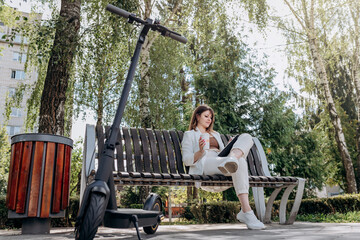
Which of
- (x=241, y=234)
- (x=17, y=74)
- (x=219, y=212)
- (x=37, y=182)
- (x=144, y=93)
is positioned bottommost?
(x=219, y=212)

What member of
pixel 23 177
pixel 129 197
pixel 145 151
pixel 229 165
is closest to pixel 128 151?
pixel 145 151

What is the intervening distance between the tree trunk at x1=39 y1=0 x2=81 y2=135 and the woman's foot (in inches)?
104

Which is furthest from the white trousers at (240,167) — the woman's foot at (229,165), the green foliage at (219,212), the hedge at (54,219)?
the green foliage at (219,212)

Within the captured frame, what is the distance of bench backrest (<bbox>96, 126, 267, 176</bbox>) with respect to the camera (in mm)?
4230

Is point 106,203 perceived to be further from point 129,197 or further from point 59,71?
point 129,197

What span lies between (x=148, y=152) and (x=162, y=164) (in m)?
0.26

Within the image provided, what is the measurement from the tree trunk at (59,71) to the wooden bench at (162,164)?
3.44ft

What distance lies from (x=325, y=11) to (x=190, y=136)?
35.6 ft

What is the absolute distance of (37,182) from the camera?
3691 mm

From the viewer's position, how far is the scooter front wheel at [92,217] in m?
2.14

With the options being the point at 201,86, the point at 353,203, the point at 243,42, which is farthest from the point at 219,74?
the point at 353,203

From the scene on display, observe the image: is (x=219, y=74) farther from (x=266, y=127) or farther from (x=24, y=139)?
(x=24, y=139)

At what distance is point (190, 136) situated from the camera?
446cm

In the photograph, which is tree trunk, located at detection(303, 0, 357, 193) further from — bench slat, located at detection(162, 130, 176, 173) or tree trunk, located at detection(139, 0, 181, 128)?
bench slat, located at detection(162, 130, 176, 173)
